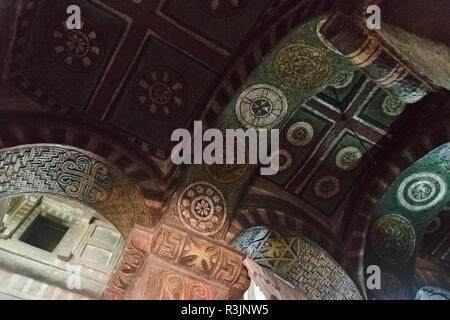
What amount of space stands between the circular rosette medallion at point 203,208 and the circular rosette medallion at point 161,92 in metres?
1.16

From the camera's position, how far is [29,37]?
4.24m

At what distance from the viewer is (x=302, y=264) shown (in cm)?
526

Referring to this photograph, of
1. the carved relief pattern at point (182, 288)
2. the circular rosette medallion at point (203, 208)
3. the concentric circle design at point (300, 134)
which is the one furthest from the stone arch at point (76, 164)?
the concentric circle design at point (300, 134)

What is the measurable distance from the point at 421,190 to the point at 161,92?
3577mm

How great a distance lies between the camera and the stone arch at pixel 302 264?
504 cm

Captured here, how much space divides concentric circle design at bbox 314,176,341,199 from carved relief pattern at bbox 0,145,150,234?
8.25ft

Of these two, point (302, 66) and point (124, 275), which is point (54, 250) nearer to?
point (124, 275)

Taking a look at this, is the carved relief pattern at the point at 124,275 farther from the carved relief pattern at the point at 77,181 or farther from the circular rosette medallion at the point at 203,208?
the carved relief pattern at the point at 77,181

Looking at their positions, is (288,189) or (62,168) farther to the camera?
(288,189)
